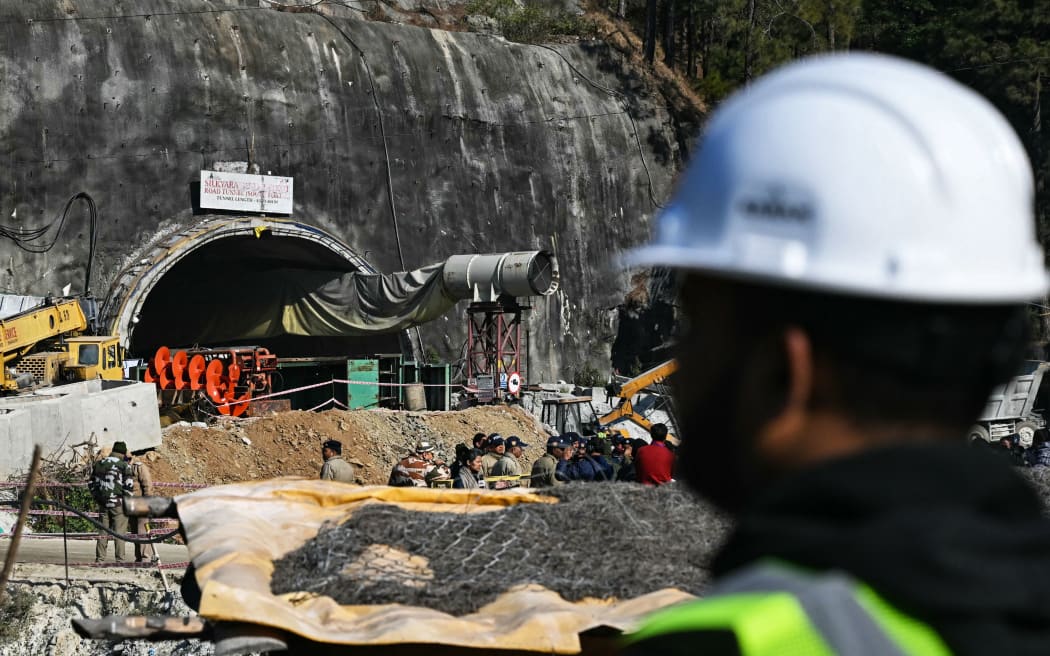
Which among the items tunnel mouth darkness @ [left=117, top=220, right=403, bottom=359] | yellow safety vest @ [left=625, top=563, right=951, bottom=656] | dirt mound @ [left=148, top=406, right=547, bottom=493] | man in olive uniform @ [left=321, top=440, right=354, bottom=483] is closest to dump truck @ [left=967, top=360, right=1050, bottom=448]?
dirt mound @ [left=148, top=406, right=547, bottom=493]

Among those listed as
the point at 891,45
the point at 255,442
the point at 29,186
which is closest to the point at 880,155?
the point at 255,442

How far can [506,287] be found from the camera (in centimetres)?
2800

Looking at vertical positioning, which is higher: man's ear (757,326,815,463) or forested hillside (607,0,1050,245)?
forested hillside (607,0,1050,245)

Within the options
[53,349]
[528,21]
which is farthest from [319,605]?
[528,21]

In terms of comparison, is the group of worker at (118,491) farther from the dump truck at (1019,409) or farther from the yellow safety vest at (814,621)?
the dump truck at (1019,409)

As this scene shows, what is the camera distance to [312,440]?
25.0 meters

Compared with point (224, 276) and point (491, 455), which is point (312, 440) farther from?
point (224, 276)

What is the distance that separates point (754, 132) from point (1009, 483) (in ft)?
1.53

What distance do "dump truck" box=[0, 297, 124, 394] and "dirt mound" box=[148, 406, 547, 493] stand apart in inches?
99.1

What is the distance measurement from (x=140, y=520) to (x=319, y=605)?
34.6 ft

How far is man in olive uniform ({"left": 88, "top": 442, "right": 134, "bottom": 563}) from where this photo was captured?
14.7 metres

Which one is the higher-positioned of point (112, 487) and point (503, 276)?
point (503, 276)

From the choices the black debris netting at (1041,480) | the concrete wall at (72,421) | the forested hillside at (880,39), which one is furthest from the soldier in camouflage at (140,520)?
the forested hillside at (880,39)

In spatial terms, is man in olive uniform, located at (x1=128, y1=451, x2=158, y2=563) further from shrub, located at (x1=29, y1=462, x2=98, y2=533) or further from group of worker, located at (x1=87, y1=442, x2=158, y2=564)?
shrub, located at (x1=29, y1=462, x2=98, y2=533)
